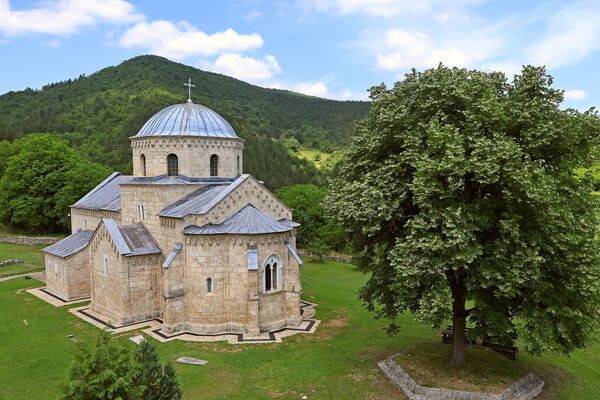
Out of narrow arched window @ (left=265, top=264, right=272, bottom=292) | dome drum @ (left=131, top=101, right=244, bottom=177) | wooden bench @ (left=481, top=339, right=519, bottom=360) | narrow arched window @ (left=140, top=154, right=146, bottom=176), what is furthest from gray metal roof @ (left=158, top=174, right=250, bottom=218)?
wooden bench @ (left=481, top=339, right=519, bottom=360)

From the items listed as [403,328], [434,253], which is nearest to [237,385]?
[434,253]

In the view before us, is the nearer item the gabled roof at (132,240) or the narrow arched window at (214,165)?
the gabled roof at (132,240)

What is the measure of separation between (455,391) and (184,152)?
Result: 63.0 ft

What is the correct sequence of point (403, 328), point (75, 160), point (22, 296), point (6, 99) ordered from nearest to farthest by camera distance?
point (403, 328) → point (22, 296) → point (75, 160) → point (6, 99)

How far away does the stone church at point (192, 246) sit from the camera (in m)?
23.0

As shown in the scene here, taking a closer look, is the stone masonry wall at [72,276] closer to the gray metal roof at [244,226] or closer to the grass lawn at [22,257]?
the grass lawn at [22,257]

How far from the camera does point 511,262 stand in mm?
14312

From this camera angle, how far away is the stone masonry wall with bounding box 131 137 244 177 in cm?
2656

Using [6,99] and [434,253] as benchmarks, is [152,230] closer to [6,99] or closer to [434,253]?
[434,253]

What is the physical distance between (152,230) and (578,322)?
69.7 ft

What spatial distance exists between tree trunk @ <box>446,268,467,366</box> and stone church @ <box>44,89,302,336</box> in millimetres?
9160

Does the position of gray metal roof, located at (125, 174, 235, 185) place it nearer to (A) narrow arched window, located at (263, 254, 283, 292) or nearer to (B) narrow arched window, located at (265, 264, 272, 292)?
(A) narrow arched window, located at (263, 254, 283, 292)

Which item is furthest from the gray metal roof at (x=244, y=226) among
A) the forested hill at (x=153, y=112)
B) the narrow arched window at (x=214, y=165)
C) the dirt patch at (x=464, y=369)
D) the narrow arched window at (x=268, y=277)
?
the forested hill at (x=153, y=112)

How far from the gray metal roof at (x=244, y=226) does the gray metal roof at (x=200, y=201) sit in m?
0.92
